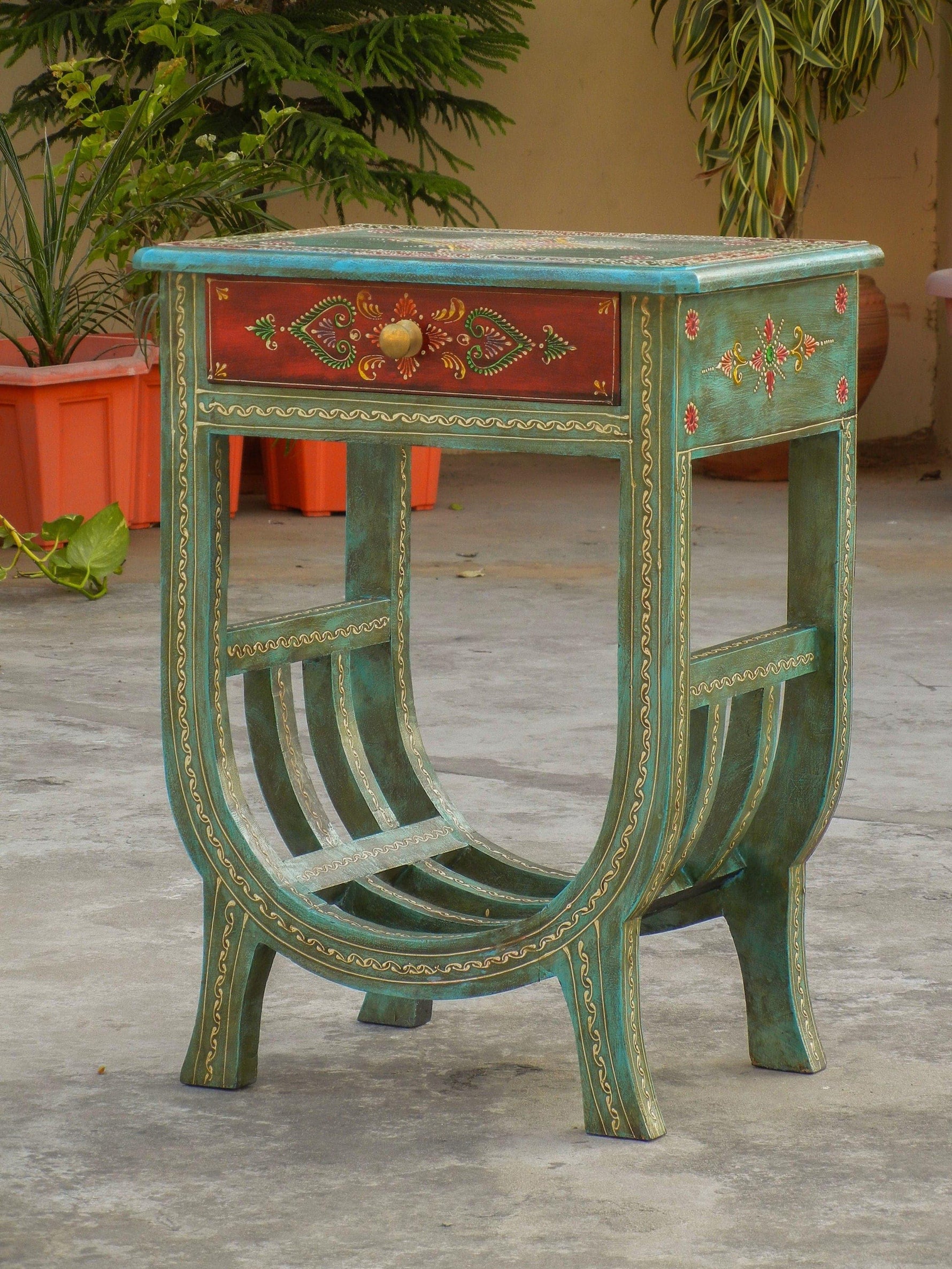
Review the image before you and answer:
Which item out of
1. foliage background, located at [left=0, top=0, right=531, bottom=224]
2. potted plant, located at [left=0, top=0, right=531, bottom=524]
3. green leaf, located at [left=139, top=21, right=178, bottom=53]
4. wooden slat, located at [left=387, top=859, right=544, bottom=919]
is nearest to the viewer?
wooden slat, located at [left=387, top=859, right=544, bottom=919]

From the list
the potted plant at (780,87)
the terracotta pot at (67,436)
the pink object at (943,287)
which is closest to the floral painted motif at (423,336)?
the terracotta pot at (67,436)

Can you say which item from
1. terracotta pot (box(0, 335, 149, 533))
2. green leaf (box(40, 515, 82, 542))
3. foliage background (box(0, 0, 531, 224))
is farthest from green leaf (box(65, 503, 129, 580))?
foliage background (box(0, 0, 531, 224))

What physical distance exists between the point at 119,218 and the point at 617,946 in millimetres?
3626

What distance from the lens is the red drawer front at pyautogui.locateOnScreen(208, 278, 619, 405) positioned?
1843 mm

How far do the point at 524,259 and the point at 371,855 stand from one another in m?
0.72

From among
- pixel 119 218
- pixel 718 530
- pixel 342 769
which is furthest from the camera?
pixel 718 530

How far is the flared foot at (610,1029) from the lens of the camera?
1970 mm

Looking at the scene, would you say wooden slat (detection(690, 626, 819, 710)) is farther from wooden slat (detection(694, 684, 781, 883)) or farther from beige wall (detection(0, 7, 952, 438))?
beige wall (detection(0, 7, 952, 438))

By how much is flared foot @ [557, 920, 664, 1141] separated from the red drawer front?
52 centimetres

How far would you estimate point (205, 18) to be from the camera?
5684 mm

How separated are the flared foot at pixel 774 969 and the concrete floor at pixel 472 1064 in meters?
0.03

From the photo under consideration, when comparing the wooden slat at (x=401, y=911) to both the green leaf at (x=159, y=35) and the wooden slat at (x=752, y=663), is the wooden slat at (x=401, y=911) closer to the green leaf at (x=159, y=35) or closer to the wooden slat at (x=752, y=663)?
the wooden slat at (x=752, y=663)

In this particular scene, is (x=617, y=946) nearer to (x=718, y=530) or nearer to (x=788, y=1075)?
(x=788, y=1075)

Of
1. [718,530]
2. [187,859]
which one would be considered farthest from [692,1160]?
[718,530]
